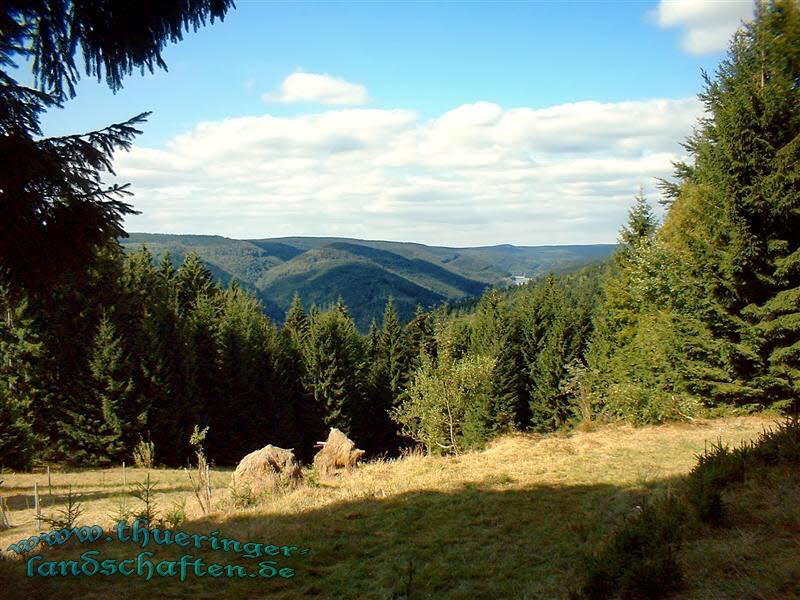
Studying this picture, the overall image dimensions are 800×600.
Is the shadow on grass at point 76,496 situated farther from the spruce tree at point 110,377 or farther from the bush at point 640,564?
the bush at point 640,564

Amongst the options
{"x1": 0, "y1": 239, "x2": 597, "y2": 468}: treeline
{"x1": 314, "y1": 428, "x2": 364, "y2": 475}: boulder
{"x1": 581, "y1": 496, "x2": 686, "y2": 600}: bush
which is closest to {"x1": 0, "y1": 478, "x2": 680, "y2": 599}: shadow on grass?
{"x1": 581, "y1": 496, "x2": 686, "y2": 600}: bush

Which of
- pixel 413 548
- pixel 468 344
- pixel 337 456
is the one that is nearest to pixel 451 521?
pixel 413 548

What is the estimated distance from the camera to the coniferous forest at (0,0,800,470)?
14.0 m

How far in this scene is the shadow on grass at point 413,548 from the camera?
237 inches

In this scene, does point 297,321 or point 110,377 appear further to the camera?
point 297,321

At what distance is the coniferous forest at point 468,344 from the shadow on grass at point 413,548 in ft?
13.7

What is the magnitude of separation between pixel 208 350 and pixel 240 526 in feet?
101

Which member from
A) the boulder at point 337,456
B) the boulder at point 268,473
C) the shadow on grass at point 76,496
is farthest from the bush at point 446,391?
the boulder at point 268,473

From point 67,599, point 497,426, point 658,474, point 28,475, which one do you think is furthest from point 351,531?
point 497,426

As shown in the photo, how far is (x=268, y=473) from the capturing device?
12.7 metres

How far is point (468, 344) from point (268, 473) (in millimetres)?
41840

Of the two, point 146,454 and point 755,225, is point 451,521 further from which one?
point 755,225

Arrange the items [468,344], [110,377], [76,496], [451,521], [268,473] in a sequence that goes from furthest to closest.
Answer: [468,344] < [110,377] < [76,496] < [268,473] < [451,521]

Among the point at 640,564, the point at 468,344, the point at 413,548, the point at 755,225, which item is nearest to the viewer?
the point at 640,564
